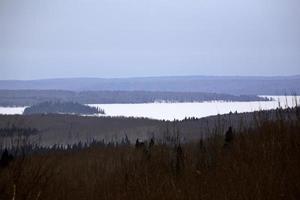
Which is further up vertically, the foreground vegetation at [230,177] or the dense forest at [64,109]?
the foreground vegetation at [230,177]

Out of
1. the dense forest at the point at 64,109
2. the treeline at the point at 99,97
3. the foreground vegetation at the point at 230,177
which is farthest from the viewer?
the treeline at the point at 99,97

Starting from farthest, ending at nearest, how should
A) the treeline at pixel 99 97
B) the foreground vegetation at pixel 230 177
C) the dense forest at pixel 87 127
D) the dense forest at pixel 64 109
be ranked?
the treeline at pixel 99 97, the dense forest at pixel 64 109, the dense forest at pixel 87 127, the foreground vegetation at pixel 230 177

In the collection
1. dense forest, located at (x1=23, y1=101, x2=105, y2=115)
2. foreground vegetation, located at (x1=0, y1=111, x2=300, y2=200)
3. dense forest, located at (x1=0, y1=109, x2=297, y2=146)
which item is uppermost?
foreground vegetation, located at (x1=0, y1=111, x2=300, y2=200)

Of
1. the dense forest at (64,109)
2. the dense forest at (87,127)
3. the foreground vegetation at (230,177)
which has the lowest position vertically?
the dense forest at (87,127)

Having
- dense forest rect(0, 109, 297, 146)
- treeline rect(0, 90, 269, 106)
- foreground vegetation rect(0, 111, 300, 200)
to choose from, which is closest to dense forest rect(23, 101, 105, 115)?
dense forest rect(0, 109, 297, 146)

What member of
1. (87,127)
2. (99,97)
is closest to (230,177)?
(87,127)

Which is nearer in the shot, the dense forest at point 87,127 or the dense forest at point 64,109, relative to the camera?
the dense forest at point 87,127

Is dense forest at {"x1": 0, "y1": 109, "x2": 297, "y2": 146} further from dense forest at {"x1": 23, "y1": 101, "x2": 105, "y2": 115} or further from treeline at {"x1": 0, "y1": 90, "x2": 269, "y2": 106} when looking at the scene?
treeline at {"x1": 0, "y1": 90, "x2": 269, "y2": 106}

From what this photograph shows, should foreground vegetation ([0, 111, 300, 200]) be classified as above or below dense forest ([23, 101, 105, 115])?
above

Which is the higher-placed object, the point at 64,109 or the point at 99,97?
the point at 99,97

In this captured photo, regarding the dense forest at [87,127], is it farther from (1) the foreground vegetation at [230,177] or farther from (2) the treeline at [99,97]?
(1) the foreground vegetation at [230,177]

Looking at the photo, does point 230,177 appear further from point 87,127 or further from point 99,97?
point 99,97

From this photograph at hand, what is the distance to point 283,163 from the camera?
9148mm

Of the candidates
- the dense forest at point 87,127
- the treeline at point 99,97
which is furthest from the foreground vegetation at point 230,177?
the treeline at point 99,97
